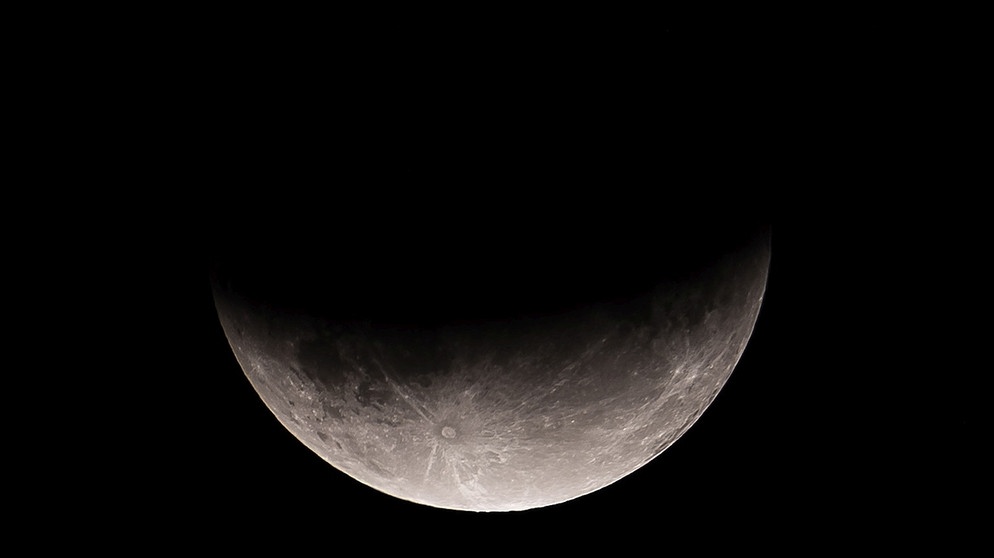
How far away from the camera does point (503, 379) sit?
9.20 feet

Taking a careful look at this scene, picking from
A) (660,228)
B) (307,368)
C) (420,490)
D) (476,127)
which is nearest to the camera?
(476,127)

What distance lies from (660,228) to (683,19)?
678mm

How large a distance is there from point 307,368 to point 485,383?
61 centimetres

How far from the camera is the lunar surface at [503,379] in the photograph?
108 inches

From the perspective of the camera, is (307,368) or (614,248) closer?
(614,248)

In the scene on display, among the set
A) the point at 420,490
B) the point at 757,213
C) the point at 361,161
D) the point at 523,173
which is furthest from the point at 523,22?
the point at 420,490

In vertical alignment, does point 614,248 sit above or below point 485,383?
above

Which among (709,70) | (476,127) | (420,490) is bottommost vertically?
(420,490)

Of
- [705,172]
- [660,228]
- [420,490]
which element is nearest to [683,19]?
[705,172]

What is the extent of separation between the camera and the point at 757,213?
10.1 feet

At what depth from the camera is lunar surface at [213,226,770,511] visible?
2752 mm

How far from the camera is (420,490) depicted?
3244 mm

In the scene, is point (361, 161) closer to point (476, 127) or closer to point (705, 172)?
point (476, 127)

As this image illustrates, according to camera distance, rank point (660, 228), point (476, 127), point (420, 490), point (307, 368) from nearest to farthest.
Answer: point (476, 127)
point (660, 228)
point (307, 368)
point (420, 490)
